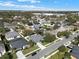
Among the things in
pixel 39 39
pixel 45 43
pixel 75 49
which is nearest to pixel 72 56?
pixel 75 49

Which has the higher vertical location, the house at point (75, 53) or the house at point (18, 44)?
the house at point (18, 44)

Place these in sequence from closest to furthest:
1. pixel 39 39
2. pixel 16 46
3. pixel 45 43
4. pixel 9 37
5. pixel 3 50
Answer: pixel 3 50, pixel 16 46, pixel 45 43, pixel 39 39, pixel 9 37

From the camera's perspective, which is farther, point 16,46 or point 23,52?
point 16,46

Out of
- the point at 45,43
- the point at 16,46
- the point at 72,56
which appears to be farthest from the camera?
the point at 45,43

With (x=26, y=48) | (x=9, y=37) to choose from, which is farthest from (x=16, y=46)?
(x=9, y=37)

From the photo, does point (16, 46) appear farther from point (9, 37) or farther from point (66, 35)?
point (66, 35)

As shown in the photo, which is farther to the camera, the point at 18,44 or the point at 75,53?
the point at 18,44

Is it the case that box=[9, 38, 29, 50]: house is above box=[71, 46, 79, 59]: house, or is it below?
above

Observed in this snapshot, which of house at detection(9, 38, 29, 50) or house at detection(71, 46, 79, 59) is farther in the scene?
house at detection(9, 38, 29, 50)

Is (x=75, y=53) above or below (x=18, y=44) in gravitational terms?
below

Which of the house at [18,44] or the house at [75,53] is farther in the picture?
the house at [18,44]
